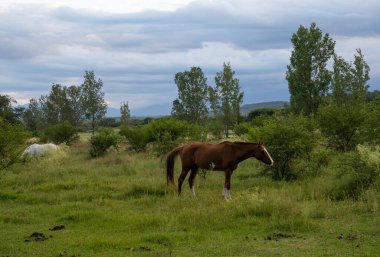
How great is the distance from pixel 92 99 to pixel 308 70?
3189 centimetres

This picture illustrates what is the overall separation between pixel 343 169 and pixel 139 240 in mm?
7369

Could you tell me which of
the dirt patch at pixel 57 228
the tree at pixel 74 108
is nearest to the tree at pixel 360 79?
the dirt patch at pixel 57 228

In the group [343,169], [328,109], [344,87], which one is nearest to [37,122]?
[344,87]

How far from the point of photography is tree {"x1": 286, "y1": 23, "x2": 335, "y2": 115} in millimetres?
34156

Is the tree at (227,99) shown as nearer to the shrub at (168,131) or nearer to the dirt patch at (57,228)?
the shrub at (168,131)

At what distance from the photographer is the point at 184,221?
9695mm

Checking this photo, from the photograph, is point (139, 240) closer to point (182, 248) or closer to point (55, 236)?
point (182, 248)

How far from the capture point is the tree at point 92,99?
191 feet

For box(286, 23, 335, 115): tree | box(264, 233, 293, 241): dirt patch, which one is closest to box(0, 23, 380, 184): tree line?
box(286, 23, 335, 115): tree

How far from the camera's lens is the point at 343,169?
13352mm

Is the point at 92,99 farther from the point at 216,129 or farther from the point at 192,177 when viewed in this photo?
the point at 192,177

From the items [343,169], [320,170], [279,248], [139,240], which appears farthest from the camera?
[320,170]

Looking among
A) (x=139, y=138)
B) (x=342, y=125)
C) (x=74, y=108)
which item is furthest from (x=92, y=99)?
(x=342, y=125)

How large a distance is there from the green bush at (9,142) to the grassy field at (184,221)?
108cm
